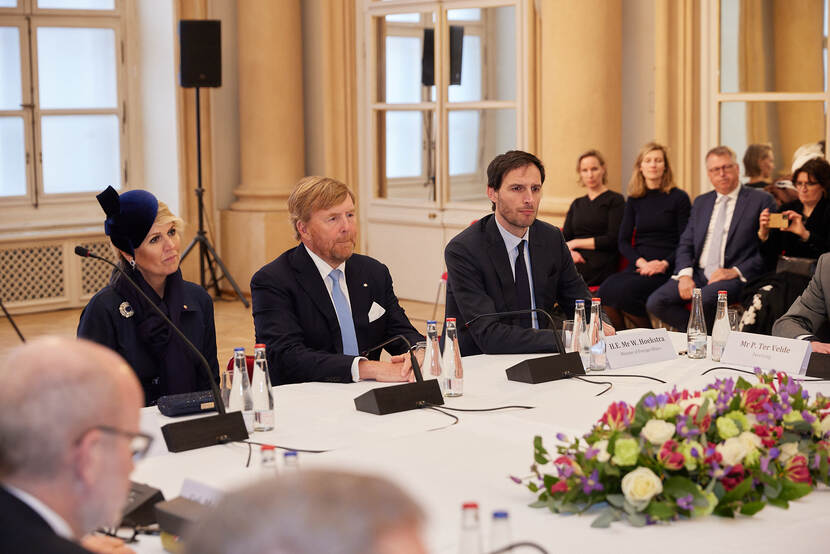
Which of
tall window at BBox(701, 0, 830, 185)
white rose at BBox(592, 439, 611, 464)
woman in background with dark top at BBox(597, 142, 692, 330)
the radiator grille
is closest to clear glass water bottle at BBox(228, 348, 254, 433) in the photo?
white rose at BBox(592, 439, 611, 464)

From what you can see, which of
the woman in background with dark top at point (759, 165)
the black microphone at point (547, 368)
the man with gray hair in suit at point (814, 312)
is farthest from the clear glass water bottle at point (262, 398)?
the woman in background with dark top at point (759, 165)

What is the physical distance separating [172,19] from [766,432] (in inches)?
299

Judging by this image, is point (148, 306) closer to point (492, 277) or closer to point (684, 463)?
point (492, 277)

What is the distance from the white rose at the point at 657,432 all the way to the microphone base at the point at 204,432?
1015 millimetres

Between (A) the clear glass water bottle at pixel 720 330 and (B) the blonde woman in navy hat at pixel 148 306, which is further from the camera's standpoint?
(A) the clear glass water bottle at pixel 720 330

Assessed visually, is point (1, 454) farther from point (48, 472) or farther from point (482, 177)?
point (482, 177)

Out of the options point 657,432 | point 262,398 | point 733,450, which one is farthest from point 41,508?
point 262,398

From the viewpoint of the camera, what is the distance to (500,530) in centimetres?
148

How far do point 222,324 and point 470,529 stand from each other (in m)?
6.58

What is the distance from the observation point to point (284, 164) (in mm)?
9016

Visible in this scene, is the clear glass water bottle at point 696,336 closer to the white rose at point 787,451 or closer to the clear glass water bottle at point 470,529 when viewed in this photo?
the white rose at point 787,451

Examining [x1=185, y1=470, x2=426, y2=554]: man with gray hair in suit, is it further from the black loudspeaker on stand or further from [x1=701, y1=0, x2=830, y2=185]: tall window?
the black loudspeaker on stand

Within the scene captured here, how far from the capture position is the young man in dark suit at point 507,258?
12.9 ft

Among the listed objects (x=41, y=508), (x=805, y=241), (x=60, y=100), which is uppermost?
(x=60, y=100)
